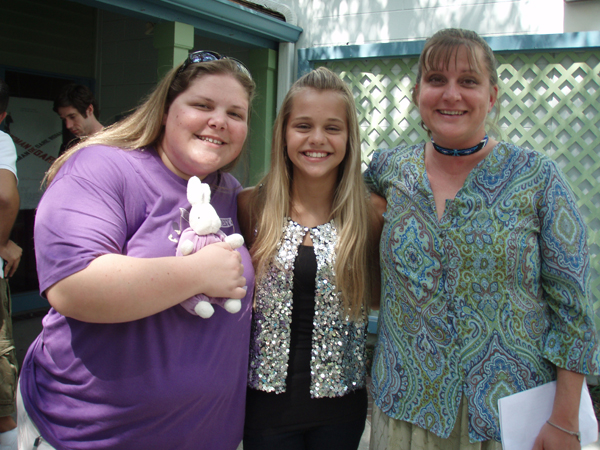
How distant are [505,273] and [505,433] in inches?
20.3

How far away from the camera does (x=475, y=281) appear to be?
1698 millimetres

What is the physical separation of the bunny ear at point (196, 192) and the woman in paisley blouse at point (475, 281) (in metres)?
0.69

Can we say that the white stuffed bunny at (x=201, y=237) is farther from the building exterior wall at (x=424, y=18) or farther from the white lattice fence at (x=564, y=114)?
the building exterior wall at (x=424, y=18)

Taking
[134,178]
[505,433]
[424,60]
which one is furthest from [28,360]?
[424,60]

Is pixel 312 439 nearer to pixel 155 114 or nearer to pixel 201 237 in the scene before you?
pixel 201 237

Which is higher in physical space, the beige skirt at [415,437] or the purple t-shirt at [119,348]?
the purple t-shirt at [119,348]

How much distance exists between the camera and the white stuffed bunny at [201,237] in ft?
5.03

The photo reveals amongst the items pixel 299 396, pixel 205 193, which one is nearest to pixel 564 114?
pixel 299 396

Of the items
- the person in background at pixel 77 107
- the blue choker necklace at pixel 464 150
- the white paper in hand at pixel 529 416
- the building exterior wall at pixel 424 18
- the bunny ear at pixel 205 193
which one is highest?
the building exterior wall at pixel 424 18

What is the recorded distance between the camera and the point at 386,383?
187 cm

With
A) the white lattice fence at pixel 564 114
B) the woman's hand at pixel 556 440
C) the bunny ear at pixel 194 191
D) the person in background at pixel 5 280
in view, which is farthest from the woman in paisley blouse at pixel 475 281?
the white lattice fence at pixel 564 114

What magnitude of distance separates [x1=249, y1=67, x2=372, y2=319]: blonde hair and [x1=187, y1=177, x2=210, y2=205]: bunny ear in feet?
1.25

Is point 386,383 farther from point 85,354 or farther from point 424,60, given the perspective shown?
point 424,60

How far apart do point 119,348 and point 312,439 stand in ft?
2.93
